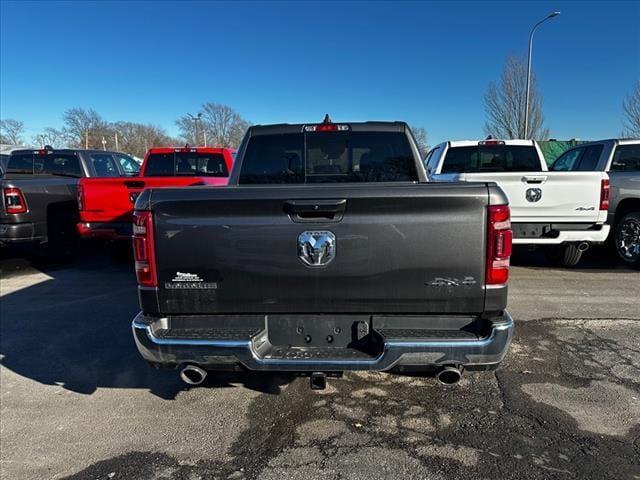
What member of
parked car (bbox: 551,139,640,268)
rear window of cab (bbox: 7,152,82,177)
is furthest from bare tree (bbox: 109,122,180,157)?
parked car (bbox: 551,139,640,268)

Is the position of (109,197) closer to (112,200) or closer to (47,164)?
(112,200)

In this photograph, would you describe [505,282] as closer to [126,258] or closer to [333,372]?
[333,372]

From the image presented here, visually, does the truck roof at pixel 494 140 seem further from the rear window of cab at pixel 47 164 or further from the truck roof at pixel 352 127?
the rear window of cab at pixel 47 164

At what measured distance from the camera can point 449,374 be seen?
9.04 ft

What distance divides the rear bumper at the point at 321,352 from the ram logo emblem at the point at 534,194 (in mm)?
4450

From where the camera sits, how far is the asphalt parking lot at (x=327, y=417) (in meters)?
2.77

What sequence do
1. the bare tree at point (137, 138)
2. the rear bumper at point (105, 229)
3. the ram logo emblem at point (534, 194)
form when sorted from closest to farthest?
the ram logo emblem at point (534, 194) < the rear bumper at point (105, 229) < the bare tree at point (137, 138)

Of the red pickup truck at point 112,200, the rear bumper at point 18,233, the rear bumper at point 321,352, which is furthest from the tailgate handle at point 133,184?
the rear bumper at point 321,352

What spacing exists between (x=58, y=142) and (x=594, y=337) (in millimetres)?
83368

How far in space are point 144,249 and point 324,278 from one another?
110cm

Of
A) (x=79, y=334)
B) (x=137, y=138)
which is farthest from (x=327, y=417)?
(x=137, y=138)

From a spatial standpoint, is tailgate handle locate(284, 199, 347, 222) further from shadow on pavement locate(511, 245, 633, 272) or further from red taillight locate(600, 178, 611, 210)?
shadow on pavement locate(511, 245, 633, 272)

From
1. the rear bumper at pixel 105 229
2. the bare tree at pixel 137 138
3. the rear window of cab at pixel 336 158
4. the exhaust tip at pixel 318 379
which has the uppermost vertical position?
the bare tree at pixel 137 138

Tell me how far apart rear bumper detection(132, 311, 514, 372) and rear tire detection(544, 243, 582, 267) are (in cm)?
568
